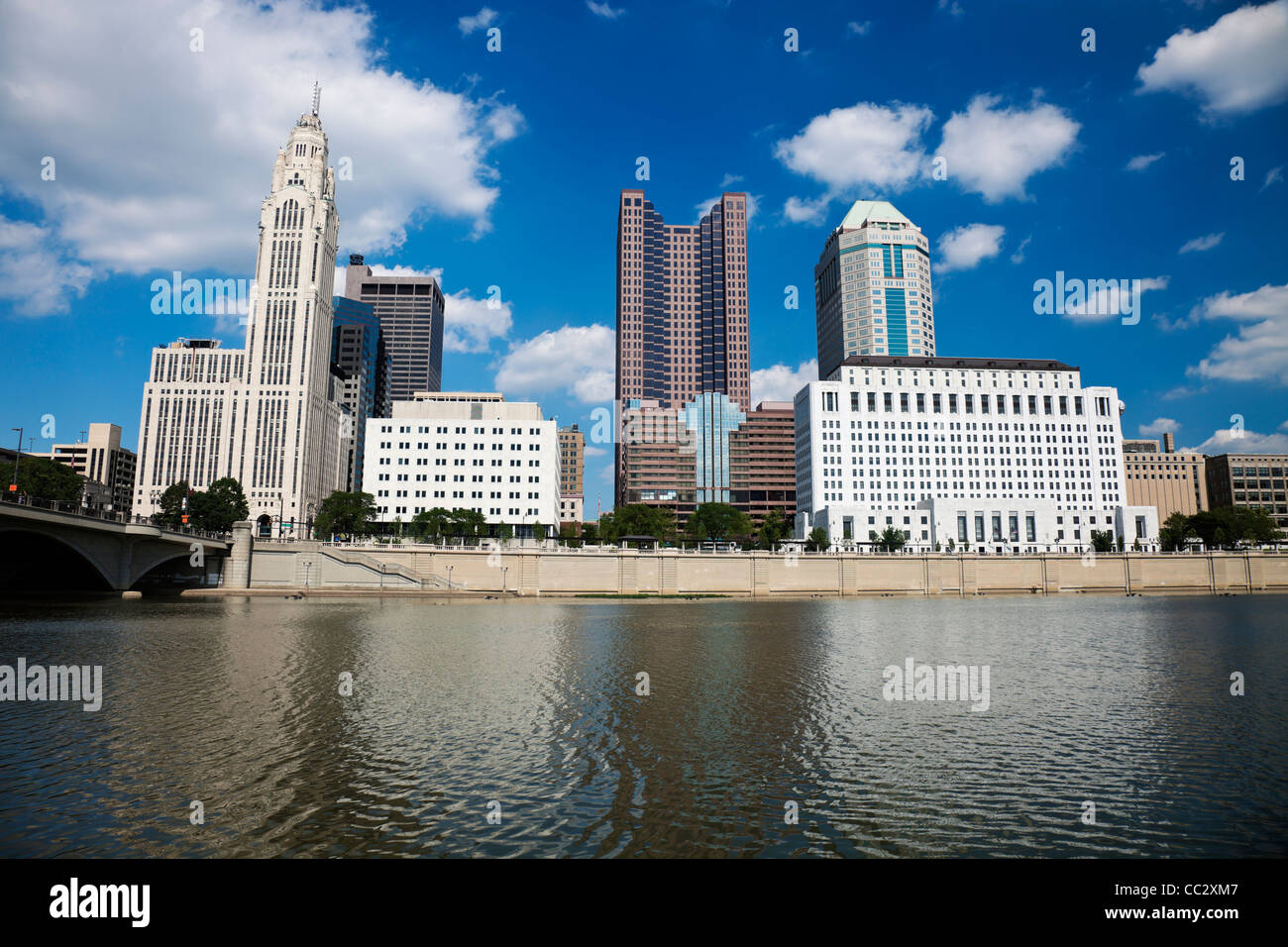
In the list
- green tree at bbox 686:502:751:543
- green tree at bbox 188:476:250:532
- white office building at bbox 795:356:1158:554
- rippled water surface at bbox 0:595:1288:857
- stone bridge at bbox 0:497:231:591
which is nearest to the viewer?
rippled water surface at bbox 0:595:1288:857

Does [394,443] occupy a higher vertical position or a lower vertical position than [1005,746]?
higher

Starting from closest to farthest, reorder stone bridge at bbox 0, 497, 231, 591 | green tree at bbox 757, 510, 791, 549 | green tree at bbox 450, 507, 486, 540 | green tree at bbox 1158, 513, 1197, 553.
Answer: stone bridge at bbox 0, 497, 231, 591 → green tree at bbox 450, 507, 486, 540 → green tree at bbox 1158, 513, 1197, 553 → green tree at bbox 757, 510, 791, 549

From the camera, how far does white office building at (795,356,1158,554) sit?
183 metres

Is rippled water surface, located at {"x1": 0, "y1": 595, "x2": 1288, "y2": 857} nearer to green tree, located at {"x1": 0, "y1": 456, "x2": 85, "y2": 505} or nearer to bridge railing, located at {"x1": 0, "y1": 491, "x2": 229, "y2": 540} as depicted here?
bridge railing, located at {"x1": 0, "y1": 491, "x2": 229, "y2": 540}

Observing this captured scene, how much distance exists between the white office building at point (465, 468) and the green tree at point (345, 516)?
2258 centimetres

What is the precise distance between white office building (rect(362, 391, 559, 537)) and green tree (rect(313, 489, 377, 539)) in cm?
2258

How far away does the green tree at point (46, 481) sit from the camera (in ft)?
343
